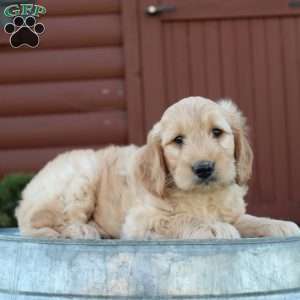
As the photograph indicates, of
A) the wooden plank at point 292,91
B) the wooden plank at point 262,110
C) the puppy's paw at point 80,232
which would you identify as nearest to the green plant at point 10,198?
the puppy's paw at point 80,232

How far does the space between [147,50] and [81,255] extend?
3523mm

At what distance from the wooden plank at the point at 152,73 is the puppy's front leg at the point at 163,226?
293 centimetres

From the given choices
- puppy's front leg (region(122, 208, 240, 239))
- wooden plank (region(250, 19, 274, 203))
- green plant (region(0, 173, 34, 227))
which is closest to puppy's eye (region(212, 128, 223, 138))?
puppy's front leg (region(122, 208, 240, 239))

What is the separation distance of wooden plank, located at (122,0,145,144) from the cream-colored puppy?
2540 millimetres

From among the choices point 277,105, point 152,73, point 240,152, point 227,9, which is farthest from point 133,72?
point 240,152

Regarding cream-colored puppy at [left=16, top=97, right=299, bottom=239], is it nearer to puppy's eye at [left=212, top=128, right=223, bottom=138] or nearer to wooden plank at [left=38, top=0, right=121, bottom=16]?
puppy's eye at [left=212, top=128, right=223, bottom=138]

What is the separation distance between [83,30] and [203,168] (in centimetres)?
335

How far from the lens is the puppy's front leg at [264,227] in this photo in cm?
202

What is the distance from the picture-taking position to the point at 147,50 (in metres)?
5.09

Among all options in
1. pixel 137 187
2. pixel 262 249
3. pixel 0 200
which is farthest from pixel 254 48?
pixel 262 249

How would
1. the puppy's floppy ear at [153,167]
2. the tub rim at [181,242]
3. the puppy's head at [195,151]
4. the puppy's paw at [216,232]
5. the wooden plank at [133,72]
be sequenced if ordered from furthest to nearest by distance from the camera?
the wooden plank at [133,72] < the puppy's floppy ear at [153,167] < the puppy's head at [195,151] < the puppy's paw at [216,232] < the tub rim at [181,242]

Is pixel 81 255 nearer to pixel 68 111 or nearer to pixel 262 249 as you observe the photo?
pixel 262 249

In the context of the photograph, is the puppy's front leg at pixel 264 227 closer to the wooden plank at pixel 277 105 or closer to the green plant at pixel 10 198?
the green plant at pixel 10 198

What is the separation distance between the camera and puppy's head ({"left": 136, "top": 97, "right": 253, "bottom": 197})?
2.00 metres
